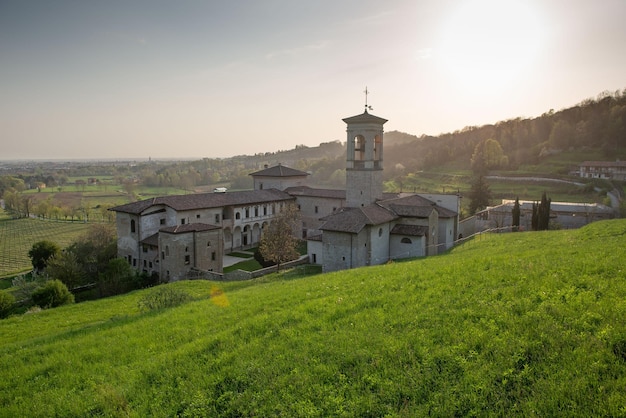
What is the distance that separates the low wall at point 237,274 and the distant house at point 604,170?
Result: 56.9m

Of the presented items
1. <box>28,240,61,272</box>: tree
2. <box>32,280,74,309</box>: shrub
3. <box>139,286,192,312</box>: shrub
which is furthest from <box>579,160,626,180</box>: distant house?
<box>28,240,61,272</box>: tree

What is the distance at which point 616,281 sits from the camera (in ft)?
28.0

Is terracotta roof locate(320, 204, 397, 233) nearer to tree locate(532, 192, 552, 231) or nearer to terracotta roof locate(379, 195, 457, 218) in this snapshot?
terracotta roof locate(379, 195, 457, 218)

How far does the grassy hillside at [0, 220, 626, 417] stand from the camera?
5.97 m

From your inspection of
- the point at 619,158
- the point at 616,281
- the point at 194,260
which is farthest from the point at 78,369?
the point at 619,158

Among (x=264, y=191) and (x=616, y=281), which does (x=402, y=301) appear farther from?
(x=264, y=191)

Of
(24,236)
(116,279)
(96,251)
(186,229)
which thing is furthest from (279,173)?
(24,236)

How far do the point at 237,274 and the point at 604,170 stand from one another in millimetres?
64522

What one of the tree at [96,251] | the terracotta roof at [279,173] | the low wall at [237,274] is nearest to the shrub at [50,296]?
the low wall at [237,274]

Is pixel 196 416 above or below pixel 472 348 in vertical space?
below

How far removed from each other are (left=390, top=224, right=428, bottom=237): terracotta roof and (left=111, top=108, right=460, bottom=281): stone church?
0.07 m

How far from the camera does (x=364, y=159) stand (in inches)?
1288

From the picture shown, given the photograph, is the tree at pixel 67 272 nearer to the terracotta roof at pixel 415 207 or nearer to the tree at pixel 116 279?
the tree at pixel 116 279

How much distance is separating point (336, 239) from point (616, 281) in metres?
17.6
